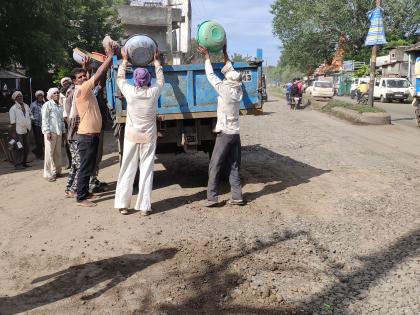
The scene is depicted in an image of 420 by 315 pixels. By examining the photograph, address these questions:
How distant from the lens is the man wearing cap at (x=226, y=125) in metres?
6.08

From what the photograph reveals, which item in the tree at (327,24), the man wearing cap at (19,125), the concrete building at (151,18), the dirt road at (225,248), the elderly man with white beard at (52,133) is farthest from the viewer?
the tree at (327,24)

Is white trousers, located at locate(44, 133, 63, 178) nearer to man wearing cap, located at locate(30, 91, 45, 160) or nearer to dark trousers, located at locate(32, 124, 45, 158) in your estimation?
man wearing cap, located at locate(30, 91, 45, 160)

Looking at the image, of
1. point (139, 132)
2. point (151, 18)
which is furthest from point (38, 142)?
point (151, 18)

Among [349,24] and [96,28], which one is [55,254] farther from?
[349,24]

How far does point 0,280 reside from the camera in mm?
4102

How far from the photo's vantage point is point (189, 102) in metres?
6.59

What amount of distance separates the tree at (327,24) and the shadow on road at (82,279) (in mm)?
47358

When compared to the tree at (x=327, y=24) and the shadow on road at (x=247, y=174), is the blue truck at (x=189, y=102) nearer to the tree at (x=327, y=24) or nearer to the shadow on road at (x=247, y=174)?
the shadow on road at (x=247, y=174)

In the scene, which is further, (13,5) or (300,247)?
(13,5)

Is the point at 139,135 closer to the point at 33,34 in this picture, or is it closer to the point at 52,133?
the point at 52,133

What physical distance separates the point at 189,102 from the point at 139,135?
3.69 ft

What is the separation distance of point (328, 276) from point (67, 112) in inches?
192

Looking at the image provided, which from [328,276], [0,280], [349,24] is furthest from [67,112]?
[349,24]

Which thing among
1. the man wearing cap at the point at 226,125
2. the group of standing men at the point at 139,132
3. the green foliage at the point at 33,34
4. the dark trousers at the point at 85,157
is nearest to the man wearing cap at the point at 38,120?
the green foliage at the point at 33,34
